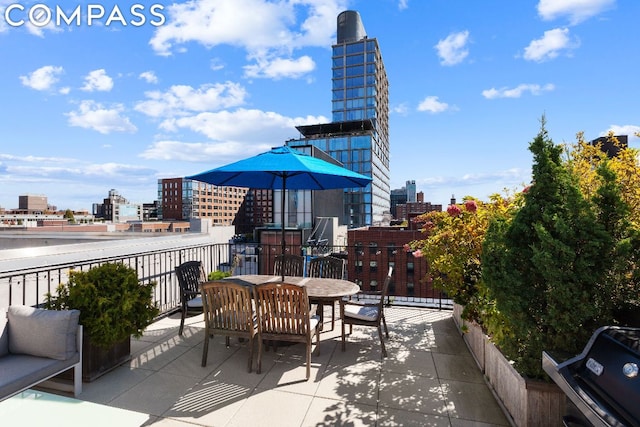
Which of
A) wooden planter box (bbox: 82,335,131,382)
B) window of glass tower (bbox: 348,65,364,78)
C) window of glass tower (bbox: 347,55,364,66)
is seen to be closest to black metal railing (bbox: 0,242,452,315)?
wooden planter box (bbox: 82,335,131,382)

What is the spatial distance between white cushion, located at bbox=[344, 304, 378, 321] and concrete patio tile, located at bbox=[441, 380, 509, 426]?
38.3 inches

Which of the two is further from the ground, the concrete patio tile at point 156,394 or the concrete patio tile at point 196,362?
the concrete patio tile at point 156,394

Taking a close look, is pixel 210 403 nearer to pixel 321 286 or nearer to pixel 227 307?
pixel 227 307

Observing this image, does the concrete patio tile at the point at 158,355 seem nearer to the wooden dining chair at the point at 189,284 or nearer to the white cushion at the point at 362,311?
the wooden dining chair at the point at 189,284

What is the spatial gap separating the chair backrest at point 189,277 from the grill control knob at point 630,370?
13.6 feet

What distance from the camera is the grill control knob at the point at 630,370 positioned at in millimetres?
Answer: 1260

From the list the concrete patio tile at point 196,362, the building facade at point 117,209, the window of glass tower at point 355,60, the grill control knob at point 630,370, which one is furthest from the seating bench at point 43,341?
the building facade at point 117,209

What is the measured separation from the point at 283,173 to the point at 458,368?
3298 mm

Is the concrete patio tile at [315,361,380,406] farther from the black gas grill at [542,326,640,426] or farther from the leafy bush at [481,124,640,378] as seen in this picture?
the black gas grill at [542,326,640,426]

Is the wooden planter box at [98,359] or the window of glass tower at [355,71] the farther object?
the window of glass tower at [355,71]

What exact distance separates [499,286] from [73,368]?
376 centimetres

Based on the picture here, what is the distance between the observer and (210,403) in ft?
8.51

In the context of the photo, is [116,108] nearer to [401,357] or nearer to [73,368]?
[73,368]

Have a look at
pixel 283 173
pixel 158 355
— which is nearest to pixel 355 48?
pixel 283 173
